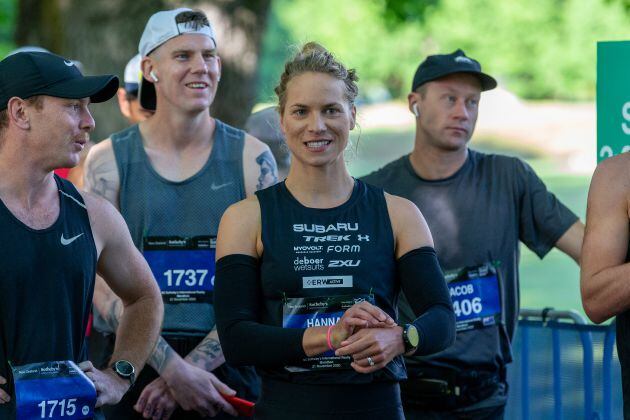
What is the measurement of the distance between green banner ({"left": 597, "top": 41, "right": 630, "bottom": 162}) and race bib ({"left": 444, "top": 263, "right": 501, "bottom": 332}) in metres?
0.84

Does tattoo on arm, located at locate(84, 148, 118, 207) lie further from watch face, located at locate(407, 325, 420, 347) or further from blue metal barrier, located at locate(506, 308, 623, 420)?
blue metal barrier, located at locate(506, 308, 623, 420)

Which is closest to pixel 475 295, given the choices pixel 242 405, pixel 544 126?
pixel 242 405

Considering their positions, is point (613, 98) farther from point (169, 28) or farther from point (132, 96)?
point (132, 96)

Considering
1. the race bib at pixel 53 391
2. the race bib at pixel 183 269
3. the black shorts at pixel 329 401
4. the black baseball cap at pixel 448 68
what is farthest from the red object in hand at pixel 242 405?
the black baseball cap at pixel 448 68

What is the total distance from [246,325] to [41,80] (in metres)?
0.95

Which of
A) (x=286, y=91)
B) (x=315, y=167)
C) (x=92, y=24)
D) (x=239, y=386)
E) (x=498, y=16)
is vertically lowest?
(x=239, y=386)

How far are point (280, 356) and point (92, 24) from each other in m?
6.90

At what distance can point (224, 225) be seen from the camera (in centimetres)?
375

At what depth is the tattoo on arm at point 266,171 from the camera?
484 cm

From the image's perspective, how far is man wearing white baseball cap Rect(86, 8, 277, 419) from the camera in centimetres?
470

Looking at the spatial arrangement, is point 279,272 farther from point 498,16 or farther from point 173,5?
point 498,16

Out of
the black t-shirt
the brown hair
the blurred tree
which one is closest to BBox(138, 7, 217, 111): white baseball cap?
the black t-shirt

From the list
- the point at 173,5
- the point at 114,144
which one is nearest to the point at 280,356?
the point at 114,144

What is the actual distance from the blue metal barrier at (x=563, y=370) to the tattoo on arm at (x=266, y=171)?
1.51 metres
